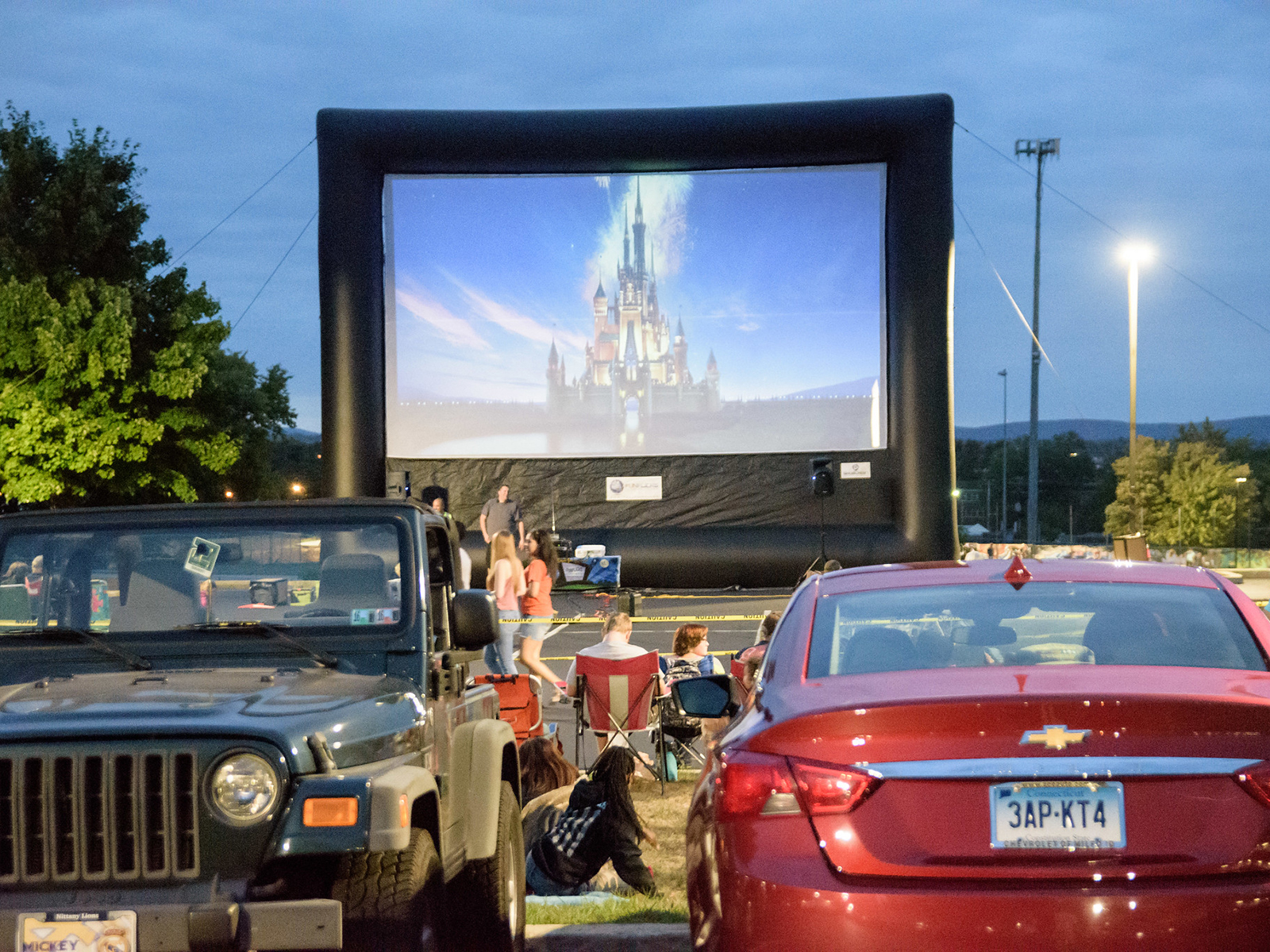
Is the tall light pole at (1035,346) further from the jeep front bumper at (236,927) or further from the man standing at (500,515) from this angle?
the jeep front bumper at (236,927)

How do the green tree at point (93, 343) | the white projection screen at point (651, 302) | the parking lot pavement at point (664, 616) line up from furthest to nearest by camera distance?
the green tree at point (93, 343) < the white projection screen at point (651, 302) < the parking lot pavement at point (664, 616)

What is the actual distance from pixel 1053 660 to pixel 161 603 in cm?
275

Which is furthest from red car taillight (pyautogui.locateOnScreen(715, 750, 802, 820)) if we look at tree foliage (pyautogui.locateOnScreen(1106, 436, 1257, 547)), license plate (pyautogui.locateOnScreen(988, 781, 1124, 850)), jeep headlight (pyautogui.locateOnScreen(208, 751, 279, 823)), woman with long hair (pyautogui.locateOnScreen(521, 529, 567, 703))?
tree foliage (pyautogui.locateOnScreen(1106, 436, 1257, 547))

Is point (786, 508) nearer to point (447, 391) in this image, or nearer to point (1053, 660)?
point (447, 391)

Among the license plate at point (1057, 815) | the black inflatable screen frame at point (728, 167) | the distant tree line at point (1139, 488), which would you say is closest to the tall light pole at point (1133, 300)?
the distant tree line at point (1139, 488)

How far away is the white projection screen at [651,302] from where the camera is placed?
23.5 meters

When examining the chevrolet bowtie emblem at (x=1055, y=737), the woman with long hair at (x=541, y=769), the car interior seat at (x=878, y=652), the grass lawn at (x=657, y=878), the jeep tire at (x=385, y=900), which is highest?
the car interior seat at (x=878, y=652)

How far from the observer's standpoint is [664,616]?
22.6 meters

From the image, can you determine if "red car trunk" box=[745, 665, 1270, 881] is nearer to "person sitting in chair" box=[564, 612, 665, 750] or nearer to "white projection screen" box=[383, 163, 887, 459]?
"person sitting in chair" box=[564, 612, 665, 750]

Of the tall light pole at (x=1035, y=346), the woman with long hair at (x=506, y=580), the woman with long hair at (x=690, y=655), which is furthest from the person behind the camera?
the tall light pole at (x=1035, y=346)

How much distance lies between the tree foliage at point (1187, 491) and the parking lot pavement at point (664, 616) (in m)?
68.2

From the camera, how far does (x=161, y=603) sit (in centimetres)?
457

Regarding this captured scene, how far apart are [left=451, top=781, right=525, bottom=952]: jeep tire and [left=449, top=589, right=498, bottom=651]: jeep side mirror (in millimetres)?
663

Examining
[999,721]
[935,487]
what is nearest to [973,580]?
[999,721]
